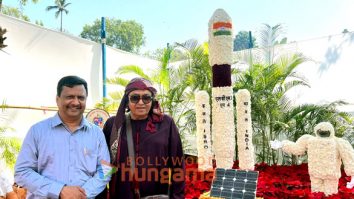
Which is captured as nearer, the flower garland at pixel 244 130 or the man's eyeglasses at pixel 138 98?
the man's eyeglasses at pixel 138 98

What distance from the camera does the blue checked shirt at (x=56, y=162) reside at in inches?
81.2

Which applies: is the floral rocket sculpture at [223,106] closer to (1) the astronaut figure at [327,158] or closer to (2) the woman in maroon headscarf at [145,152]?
(1) the astronaut figure at [327,158]

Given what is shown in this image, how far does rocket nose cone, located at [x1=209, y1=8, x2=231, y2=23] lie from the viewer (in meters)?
5.74

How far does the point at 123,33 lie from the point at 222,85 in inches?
1352

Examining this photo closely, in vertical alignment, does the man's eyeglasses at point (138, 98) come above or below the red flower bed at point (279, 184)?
above

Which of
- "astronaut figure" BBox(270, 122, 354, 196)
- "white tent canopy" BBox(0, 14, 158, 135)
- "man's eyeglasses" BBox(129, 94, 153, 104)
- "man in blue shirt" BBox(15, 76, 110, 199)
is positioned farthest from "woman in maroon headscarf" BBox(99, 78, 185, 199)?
"white tent canopy" BBox(0, 14, 158, 135)

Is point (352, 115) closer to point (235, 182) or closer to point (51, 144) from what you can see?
point (235, 182)

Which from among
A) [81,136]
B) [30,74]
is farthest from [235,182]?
[30,74]

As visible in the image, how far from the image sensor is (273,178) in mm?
5777

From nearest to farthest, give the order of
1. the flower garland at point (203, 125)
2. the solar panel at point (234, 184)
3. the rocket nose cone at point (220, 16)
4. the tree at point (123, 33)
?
the solar panel at point (234, 184) → the rocket nose cone at point (220, 16) → the flower garland at point (203, 125) → the tree at point (123, 33)

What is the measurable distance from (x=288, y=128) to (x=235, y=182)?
11.6ft

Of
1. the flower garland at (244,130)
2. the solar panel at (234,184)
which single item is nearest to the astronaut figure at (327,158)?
the solar panel at (234,184)

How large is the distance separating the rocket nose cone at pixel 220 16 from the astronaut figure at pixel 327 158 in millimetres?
2291

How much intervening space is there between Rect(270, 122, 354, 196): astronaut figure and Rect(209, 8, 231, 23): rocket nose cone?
2291mm
